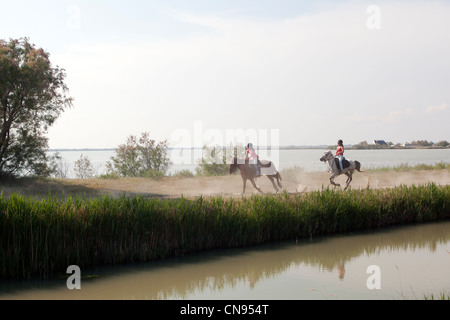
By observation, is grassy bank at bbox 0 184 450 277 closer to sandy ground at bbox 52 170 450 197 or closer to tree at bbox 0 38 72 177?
sandy ground at bbox 52 170 450 197

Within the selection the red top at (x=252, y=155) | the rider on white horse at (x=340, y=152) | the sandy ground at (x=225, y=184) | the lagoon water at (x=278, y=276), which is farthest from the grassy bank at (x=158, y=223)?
the rider on white horse at (x=340, y=152)

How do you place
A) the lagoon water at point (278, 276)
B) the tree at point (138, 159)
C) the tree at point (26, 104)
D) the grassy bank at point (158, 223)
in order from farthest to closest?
the tree at point (138, 159) → the tree at point (26, 104) → the grassy bank at point (158, 223) → the lagoon water at point (278, 276)

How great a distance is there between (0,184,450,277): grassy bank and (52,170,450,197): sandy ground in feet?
11.6

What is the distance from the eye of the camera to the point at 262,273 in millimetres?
10766

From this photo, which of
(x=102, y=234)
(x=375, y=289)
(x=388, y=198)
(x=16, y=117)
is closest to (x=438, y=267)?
(x=375, y=289)

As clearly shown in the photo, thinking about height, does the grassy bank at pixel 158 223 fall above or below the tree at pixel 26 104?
below

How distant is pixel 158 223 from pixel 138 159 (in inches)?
734

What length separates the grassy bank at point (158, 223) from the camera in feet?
33.3

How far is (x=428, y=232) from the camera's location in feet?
50.3

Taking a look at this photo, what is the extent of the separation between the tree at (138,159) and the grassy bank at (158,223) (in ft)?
52.2

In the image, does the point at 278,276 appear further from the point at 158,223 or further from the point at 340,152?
the point at 340,152

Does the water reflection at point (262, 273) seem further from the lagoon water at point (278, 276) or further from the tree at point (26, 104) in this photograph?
the tree at point (26, 104)
